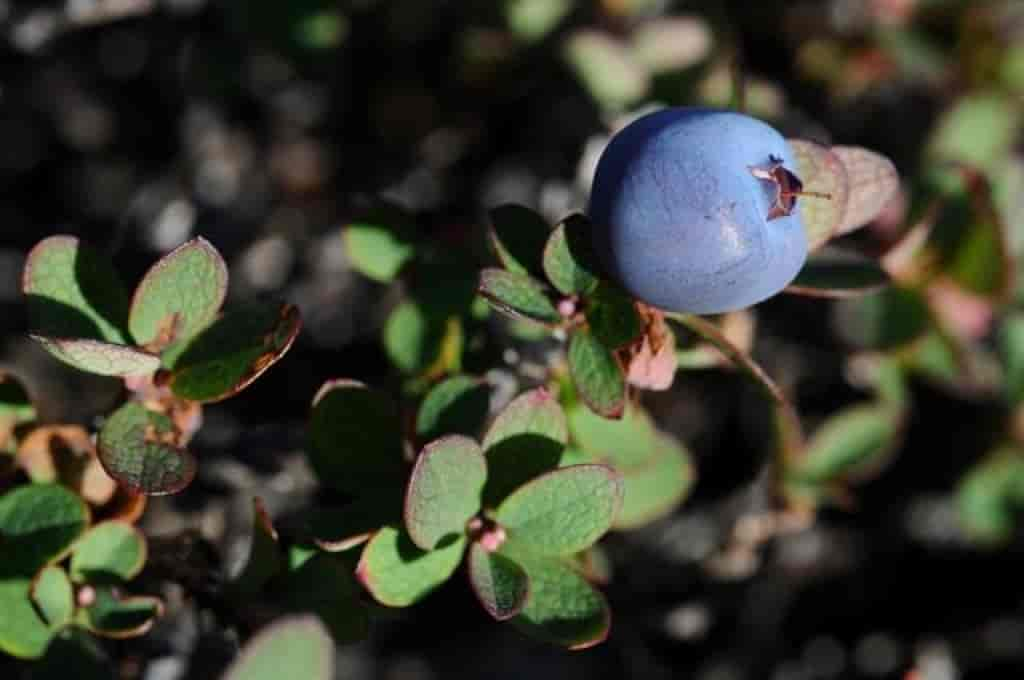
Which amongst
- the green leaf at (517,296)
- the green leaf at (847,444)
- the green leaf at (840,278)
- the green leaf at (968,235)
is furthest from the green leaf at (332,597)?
the green leaf at (968,235)

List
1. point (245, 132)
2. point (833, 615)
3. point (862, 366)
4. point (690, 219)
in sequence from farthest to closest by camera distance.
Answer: point (245, 132), point (833, 615), point (862, 366), point (690, 219)

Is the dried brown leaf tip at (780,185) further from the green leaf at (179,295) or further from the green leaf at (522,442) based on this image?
the green leaf at (179,295)

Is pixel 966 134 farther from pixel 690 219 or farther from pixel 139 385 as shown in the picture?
pixel 139 385

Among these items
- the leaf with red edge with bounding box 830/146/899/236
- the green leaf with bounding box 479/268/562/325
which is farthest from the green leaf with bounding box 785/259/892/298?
the green leaf with bounding box 479/268/562/325

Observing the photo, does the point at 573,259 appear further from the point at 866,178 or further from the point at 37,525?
the point at 37,525

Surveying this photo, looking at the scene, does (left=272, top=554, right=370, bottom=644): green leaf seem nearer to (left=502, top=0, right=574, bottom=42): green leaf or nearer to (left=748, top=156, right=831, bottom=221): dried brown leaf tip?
(left=748, top=156, right=831, bottom=221): dried brown leaf tip

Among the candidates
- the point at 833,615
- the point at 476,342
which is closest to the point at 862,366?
the point at 833,615
